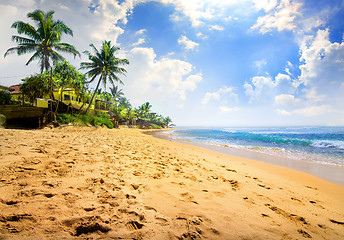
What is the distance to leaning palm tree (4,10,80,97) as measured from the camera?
1597 cm

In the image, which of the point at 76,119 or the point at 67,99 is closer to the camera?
the point at 76,119

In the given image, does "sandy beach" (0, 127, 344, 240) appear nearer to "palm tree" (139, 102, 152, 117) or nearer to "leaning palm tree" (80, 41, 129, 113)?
"leaning palm tree" (80, 41, 129, 113)

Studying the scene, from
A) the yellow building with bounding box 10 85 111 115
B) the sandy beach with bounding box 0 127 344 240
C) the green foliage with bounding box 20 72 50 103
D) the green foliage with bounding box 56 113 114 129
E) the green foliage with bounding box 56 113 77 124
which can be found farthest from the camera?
the yellow building with bounding box 10 85 111 115

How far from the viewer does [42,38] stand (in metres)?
16.5

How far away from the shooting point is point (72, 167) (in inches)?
116

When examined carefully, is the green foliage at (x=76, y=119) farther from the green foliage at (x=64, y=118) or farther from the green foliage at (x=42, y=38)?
the green foliage at (x=42, y=38)

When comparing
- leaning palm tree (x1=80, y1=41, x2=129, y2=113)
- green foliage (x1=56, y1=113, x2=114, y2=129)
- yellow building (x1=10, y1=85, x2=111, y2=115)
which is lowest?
green foliage (x1=56, y1=113, x2=114, y2=129)

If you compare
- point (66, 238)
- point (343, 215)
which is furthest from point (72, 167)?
point (343, 215)

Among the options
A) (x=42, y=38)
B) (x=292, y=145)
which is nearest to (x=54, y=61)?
(x=42, y=38)

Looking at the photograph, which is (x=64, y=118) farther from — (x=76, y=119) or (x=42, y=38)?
(x=42, y=38)

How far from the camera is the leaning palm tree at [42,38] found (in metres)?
16.0

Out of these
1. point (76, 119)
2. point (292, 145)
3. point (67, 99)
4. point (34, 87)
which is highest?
point (67, 99)

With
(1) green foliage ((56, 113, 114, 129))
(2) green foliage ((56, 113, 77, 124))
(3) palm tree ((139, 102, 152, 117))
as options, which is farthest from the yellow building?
(3) palm tree ((139, 102, 152, 117))

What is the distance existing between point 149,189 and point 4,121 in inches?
521
